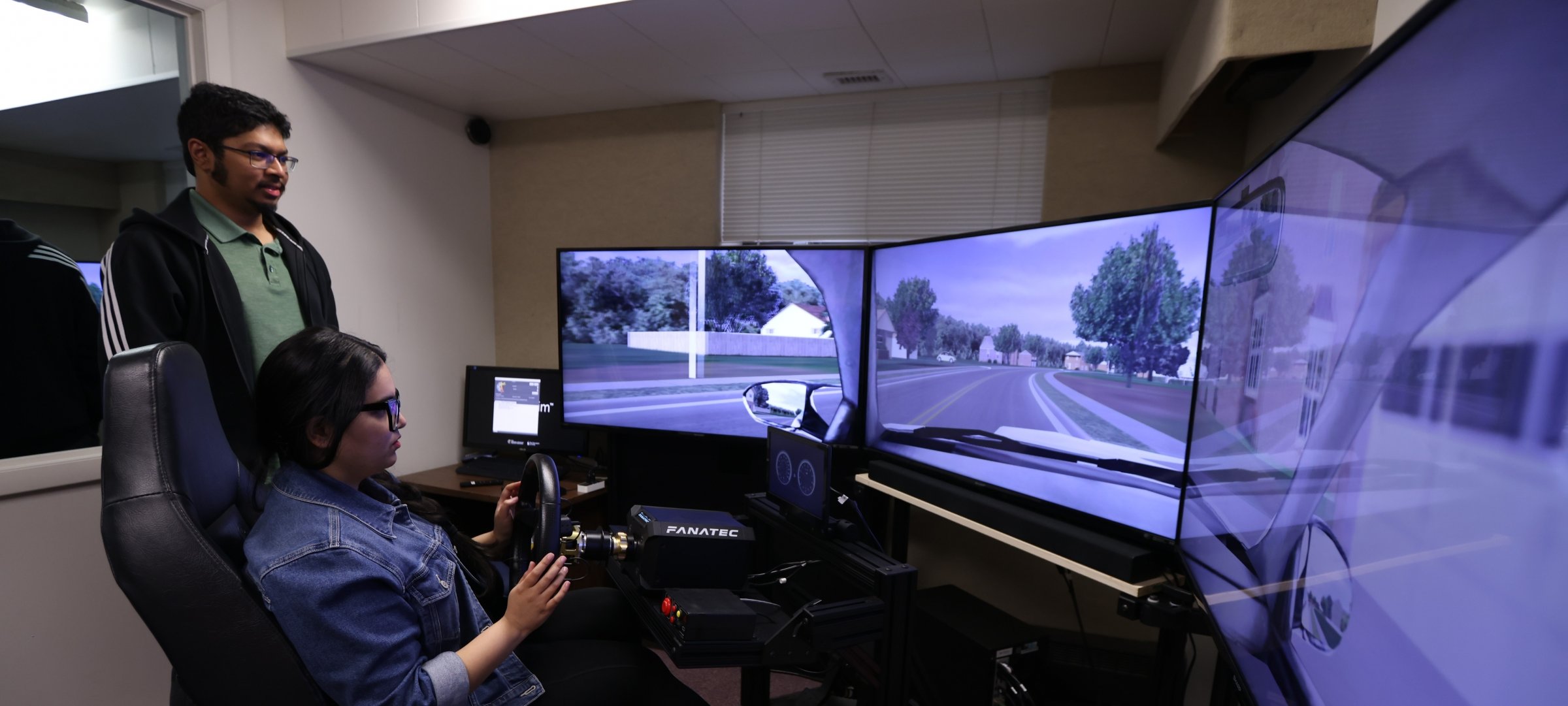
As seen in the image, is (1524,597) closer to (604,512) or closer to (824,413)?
(824,413)

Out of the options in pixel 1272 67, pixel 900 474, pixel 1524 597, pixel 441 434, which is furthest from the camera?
pixel 441 434

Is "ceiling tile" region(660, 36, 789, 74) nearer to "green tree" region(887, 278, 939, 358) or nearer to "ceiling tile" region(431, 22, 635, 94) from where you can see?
"ceiling tile" region(431, 22, 635, 94)

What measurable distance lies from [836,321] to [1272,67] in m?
1.43

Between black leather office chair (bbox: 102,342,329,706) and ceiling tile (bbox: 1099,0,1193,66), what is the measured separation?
95.4 inches

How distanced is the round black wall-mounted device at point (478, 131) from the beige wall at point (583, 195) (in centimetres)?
8

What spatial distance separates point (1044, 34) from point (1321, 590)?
6.59 feet

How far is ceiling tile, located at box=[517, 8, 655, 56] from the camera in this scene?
2.09 m

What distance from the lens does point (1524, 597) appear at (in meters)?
0.36

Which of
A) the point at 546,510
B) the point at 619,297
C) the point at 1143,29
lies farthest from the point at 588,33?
the point at 1143,29

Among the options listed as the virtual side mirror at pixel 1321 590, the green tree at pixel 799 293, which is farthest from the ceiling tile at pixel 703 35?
the virtual side mirror at pixel 1321 590

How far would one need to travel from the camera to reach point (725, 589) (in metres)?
1.45

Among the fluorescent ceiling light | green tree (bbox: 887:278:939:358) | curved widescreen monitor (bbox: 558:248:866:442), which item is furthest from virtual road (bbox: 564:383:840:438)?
the fluorescent ceiling light

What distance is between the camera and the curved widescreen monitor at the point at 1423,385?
361 mm

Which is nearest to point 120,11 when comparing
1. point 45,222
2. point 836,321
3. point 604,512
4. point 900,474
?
point 45,222
